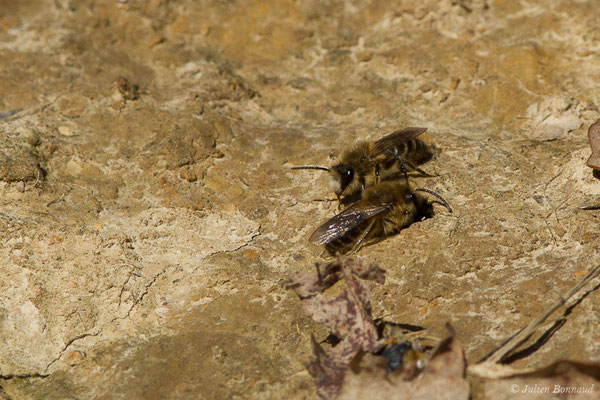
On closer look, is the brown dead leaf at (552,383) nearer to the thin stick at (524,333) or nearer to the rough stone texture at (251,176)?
the thin stick at (524,333)

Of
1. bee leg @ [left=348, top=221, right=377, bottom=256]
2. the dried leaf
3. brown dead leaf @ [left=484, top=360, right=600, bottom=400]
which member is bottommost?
bee leg @ [left=348, top=221, right=377, bottom=256]

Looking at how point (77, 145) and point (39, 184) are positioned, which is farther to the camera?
point (77, 145)

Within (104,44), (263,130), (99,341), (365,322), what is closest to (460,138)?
(263,130)

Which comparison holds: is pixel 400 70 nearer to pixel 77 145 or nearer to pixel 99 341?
pixel 77 145

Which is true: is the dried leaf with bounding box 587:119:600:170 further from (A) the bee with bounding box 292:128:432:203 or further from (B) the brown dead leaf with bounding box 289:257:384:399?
(B) the brown dead leaf with bounding box 289:257:384:399

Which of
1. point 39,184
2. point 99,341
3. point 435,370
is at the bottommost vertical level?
point 99,341

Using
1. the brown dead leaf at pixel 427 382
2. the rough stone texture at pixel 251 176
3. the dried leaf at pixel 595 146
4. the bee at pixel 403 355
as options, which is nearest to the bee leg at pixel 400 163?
the rough stone texture at pixel 251 176

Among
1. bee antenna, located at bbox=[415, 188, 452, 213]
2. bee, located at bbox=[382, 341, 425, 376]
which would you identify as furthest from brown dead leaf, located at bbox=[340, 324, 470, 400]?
bee antenna, located at bbox=[415, 188, 452, 213]
